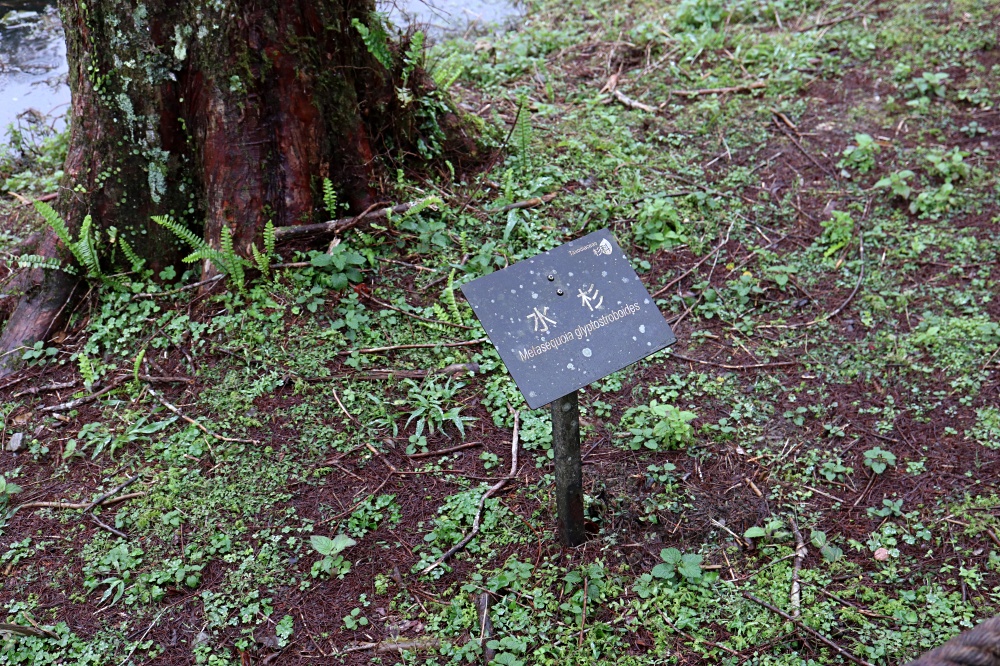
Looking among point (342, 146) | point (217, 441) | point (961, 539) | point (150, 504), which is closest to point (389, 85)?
point (342, 146)

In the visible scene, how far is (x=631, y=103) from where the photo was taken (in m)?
6.42

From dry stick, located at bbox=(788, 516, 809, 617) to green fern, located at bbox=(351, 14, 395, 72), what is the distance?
3.39 metres

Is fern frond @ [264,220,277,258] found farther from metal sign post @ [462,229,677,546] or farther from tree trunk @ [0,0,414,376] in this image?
metal sign post @ [462,229,677,546]

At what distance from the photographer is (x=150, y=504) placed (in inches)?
143

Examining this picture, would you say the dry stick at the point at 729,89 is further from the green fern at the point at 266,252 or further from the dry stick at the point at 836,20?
the green fern at the point at 266,252

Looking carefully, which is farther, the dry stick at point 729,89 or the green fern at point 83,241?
the dry stick at point 729,89

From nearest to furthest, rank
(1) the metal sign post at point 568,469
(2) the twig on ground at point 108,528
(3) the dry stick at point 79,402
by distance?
(1) the metal sign post at point 568,469, (2) the twig on ground at point 108,528, (3) the dry stick at point 79,402

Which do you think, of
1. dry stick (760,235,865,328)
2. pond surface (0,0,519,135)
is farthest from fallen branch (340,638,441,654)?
pond surface (0,0,519,135)

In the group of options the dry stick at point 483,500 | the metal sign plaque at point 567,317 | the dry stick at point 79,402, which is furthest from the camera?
the dry stick at point 79,402

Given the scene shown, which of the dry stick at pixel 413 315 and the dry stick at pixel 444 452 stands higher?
the dry stick at pixel 413 315

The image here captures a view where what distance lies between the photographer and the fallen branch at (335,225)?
15.0 ft

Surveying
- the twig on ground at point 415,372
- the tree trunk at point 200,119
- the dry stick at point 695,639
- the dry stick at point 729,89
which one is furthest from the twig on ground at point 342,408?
the dry stick at point 729,89

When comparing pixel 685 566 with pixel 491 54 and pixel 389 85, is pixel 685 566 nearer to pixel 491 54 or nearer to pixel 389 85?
pixel 389 85

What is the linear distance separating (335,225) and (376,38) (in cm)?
112
